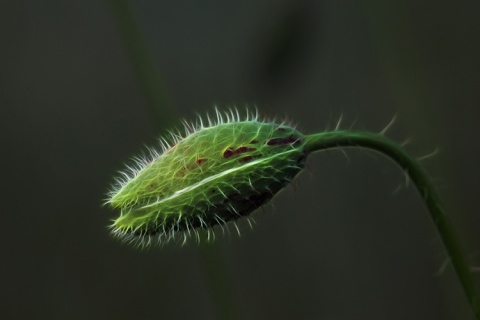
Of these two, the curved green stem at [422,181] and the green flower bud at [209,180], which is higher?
the green flower bud at [209,180]

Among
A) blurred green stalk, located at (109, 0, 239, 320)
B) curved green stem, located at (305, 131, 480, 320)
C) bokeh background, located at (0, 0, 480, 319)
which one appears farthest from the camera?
bokeh background, located at (0, 0, 480, 319)

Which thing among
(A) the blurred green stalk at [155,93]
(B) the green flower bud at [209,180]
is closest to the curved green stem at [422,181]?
(B) the green flower bud at [209,180]

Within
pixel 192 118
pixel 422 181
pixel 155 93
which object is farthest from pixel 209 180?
pixel 192 118

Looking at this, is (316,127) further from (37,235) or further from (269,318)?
(37,235)

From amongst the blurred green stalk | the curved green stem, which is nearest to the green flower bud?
the curved green stem

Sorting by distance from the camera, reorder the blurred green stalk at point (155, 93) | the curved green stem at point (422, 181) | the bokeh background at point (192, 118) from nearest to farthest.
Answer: the curved green stem at point (422, 181), the blurred green stalk at point (155, 93), the bokeh background at point (192, 118)

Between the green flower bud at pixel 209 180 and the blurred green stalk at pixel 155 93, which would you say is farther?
the blurred green stalk at pixel 155 93

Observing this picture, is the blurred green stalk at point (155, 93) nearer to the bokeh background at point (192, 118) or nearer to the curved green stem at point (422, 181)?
the curved green stem at point (422, 181)

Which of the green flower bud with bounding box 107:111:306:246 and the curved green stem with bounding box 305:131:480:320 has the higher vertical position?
the green flower bud with bounding box 107:111:306:246

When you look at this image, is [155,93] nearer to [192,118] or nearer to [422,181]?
[422,181]

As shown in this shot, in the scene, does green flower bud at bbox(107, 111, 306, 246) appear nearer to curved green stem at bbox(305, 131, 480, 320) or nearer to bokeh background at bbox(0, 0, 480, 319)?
curved green stem at bbox(305, 131, 480, 320)
